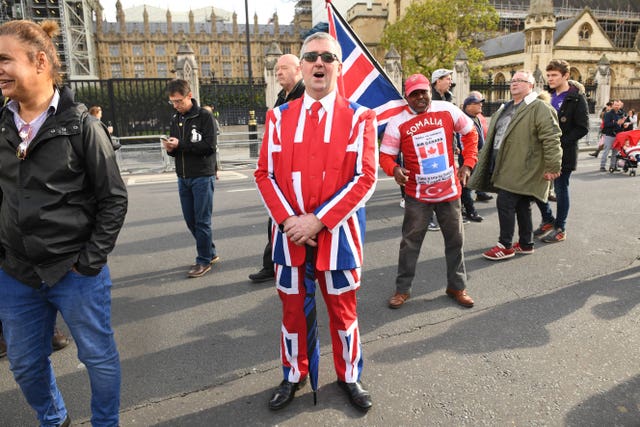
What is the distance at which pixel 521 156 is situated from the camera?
516 centimetres

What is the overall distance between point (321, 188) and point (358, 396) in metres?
1.24

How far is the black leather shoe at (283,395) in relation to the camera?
268 centimetres

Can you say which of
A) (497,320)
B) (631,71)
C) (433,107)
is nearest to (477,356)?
(497,320)

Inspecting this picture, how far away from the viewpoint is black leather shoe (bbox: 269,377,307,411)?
268cm

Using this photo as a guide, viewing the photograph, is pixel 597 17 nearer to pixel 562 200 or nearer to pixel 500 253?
pixel 562 200

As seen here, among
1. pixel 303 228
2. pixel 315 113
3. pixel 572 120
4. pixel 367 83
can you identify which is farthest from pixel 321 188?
pixel 572 120

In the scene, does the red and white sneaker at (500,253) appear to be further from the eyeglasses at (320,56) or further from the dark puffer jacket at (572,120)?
the eyeglasses at (320,56)

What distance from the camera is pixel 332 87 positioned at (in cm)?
258

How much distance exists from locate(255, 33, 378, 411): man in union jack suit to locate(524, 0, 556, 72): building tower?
5097cm

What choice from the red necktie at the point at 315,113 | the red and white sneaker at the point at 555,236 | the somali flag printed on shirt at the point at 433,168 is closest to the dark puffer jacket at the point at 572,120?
the red and white sneaker at the point at 555,236

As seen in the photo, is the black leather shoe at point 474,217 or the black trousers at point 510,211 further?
the black leather shoe at point 474,217

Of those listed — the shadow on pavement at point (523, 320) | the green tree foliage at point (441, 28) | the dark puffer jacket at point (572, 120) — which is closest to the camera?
the shadow on pavement at point (523, 320)

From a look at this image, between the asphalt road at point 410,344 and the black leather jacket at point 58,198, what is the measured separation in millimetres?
1098

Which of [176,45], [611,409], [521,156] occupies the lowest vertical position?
[611,409]
